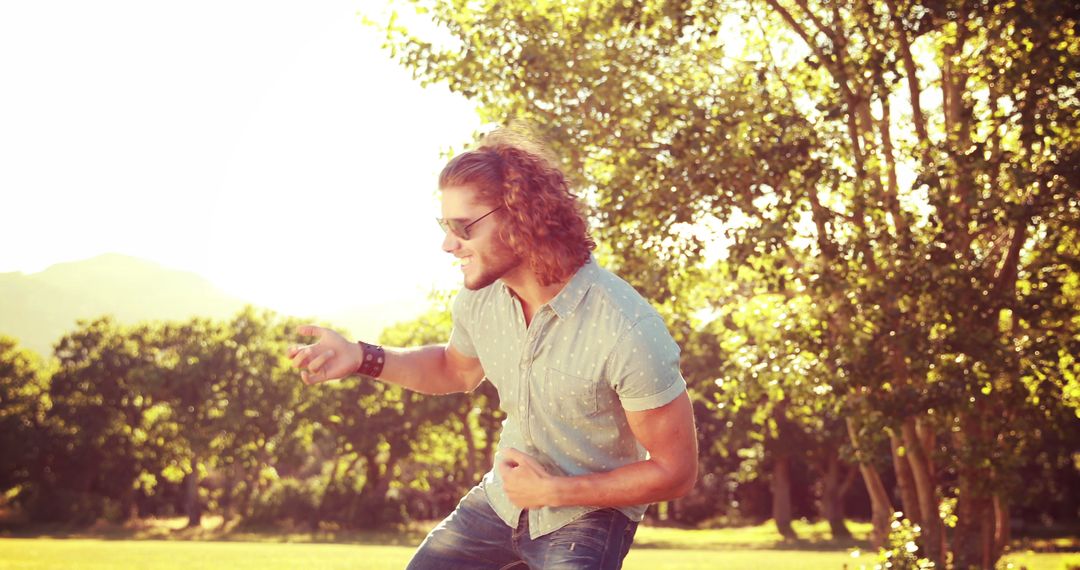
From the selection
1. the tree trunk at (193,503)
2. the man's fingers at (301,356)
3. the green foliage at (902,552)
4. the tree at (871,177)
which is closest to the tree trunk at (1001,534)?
the tree at (871,177)

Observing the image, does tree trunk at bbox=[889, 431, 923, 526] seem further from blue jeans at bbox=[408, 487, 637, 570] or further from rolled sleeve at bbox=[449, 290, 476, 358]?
blue jeans at bbox=[408, 487, 637, 570]

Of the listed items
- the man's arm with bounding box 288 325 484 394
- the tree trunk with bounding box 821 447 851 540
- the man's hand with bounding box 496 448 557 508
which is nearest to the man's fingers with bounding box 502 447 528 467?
the man's hand with bounding box 496 448 557 508

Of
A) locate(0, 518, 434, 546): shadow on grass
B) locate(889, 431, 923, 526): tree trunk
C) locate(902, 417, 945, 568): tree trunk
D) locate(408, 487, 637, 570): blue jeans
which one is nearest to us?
locate(408, 487, 637, 570): blue jeans

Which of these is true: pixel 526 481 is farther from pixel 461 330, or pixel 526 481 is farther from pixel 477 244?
pixel 461 330

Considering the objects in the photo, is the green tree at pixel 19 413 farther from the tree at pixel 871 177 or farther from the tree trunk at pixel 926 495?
the tree trunk at pixel 926 495

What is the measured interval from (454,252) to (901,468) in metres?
12.3

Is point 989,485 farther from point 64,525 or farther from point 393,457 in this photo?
point 64,525

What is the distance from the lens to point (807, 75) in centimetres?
1380

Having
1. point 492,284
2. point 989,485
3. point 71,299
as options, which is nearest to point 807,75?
point 989,485

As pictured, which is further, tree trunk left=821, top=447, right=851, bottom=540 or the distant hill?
the distant hill

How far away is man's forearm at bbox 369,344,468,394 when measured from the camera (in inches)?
175

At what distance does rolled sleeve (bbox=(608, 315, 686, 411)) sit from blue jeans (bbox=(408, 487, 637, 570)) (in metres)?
0.46

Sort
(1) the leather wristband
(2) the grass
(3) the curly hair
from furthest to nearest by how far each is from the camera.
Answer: (2) the grass < (1) the leather wristband < (3) the curly hair

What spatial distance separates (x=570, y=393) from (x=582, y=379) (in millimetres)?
73
